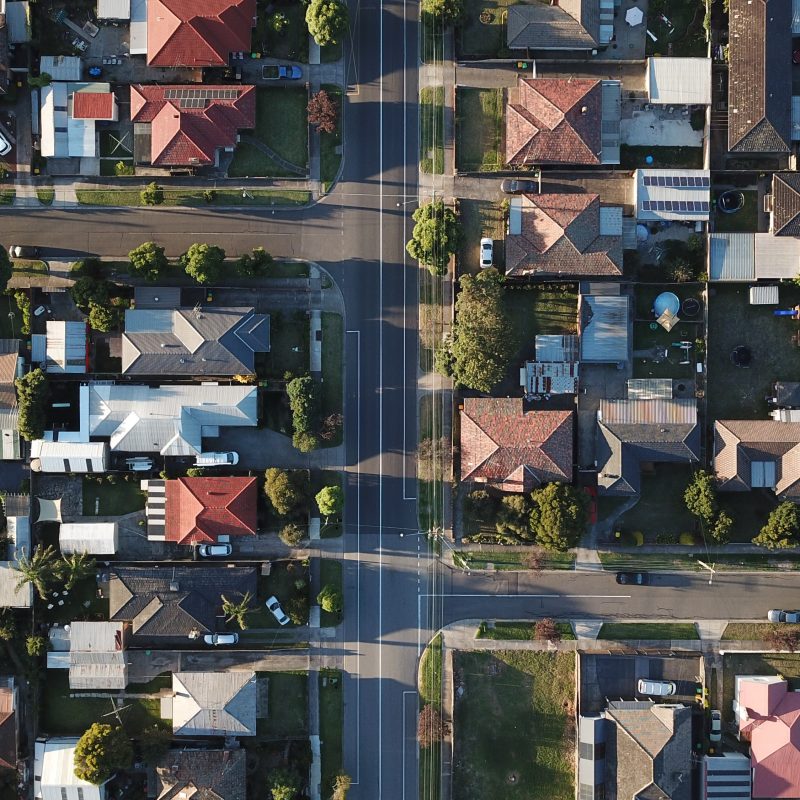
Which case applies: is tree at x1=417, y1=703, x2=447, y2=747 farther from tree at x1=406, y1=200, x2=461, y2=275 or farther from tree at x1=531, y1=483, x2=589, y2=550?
tree at x1=406, y1=200, x2=461, y2=275

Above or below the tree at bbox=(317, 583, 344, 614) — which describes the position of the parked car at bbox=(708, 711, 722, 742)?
below

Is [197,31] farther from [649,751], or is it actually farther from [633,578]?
[649,751]

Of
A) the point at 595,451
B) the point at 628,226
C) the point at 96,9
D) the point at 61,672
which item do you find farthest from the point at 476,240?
the point at 61,672

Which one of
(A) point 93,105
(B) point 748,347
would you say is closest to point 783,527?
(B) point 748,347

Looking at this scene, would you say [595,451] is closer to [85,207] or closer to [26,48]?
[85,207]

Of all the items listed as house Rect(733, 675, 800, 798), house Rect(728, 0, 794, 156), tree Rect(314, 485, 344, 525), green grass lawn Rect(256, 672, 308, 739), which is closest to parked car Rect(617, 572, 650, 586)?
house Rect(733, 675, 800, 798)

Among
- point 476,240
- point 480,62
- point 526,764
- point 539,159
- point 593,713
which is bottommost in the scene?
point 526,764
